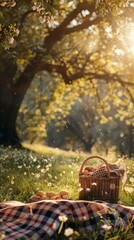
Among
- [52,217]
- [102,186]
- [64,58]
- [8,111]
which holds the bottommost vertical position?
[52,217]

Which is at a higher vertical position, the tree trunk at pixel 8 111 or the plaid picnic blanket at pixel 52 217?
the tree trunk at pixel 8 111

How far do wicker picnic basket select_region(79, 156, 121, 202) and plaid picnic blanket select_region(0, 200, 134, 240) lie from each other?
170 centimetres

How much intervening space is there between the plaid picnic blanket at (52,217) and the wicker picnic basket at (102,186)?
1.70 metres

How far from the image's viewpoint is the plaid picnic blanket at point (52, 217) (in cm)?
645

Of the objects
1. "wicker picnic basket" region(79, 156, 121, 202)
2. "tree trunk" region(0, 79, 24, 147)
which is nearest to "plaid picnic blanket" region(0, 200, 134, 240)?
"wicker picnic basket" region(79, 156, 121, 202)

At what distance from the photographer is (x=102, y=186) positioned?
29.3 ft

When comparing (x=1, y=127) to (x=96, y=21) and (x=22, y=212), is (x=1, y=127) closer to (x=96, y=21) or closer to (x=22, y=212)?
(x=96, y=21)

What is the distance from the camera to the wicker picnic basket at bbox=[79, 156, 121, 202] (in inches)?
352

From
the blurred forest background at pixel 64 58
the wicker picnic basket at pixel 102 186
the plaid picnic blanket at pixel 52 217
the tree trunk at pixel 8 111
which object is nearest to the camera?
the plaid picnic blanket at pixel 52 217

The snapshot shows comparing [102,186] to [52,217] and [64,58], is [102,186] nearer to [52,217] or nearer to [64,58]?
[52,217]

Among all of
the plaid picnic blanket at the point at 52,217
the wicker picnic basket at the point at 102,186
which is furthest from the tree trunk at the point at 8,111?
the plaid picnic blanket at the point at 52,217

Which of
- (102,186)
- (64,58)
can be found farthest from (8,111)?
(102,186)

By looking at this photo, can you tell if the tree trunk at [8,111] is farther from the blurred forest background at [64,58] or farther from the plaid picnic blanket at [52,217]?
the plaid picnic blanket at [52,217]

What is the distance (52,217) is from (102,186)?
2457mm
